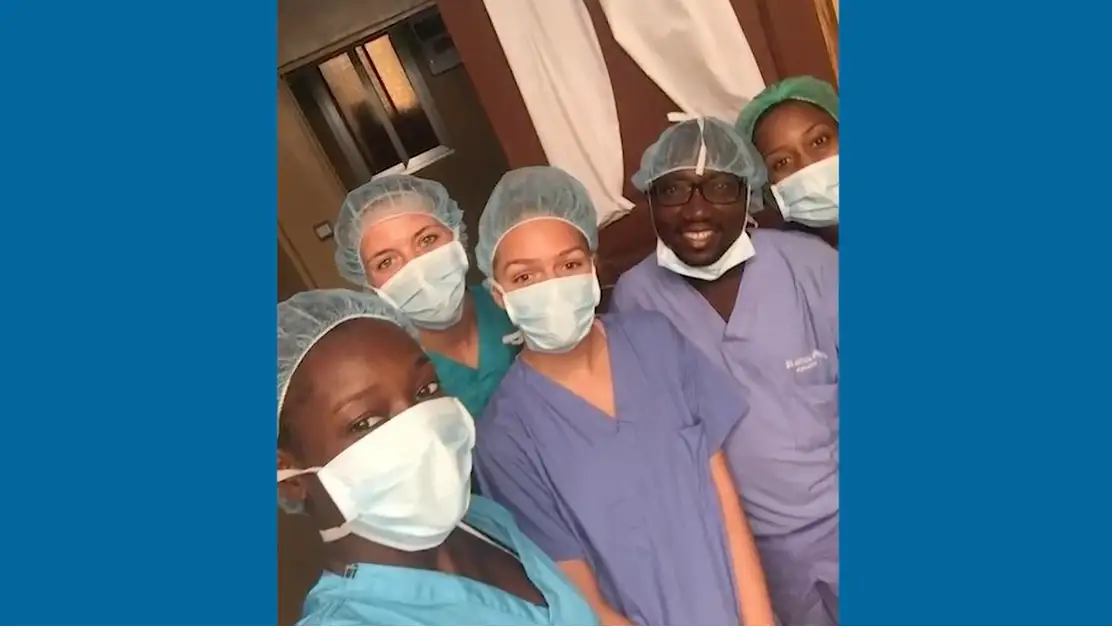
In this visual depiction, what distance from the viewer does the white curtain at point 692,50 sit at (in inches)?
67.6

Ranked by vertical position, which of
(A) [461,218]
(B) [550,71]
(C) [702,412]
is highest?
(B) [550,71]

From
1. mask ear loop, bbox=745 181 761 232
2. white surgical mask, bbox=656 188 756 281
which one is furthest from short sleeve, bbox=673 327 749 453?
mask ear loop, bbox=745 181 761 232

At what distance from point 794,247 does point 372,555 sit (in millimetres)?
810

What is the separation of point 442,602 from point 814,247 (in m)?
0.80

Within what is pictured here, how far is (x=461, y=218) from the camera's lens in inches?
67.9

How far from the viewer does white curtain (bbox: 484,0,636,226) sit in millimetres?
1736

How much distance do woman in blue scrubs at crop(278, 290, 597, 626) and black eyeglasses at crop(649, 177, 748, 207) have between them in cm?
46

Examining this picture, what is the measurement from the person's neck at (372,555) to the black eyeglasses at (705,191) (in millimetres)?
644

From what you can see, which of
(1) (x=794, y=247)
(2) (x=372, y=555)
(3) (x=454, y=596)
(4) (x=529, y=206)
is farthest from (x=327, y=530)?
(1) (x=794, y=247)

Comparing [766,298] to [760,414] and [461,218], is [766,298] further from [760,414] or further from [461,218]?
[461,218]

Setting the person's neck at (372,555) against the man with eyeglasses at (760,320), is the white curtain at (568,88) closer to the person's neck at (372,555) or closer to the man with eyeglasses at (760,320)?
the man with eyeglasses at (760,320)

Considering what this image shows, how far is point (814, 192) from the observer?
67.1 inches

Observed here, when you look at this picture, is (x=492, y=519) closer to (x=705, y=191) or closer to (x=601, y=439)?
(x=601, y=439)
